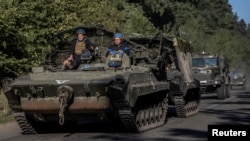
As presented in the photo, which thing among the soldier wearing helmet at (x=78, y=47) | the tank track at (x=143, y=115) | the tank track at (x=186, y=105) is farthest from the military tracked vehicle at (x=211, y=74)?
the soldier wearing helmet at (x=78, y=47)

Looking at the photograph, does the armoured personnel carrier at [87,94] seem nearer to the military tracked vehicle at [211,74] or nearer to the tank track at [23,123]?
the tank track at [23,123]

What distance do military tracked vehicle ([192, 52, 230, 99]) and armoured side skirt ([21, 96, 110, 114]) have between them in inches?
675

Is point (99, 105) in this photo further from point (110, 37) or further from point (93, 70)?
point (110, 37)

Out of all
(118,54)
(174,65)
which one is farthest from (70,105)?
(174,65)

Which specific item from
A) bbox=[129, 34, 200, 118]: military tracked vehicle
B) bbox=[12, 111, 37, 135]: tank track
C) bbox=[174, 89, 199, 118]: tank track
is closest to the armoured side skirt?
bbox=[12, 111, 37, 135]: tank track

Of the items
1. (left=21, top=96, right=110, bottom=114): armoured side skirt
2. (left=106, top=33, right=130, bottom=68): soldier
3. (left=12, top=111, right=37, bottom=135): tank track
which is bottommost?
(left=12, top=111, right=37, bottom=135): tank track

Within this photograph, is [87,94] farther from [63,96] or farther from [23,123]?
[23,123]

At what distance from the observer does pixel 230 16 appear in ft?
331

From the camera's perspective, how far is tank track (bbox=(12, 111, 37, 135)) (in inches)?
526

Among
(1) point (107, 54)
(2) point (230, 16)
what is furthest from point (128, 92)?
(2) point (230, 16)

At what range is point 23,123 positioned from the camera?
13.6 metres

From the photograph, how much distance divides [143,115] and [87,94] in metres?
2.07

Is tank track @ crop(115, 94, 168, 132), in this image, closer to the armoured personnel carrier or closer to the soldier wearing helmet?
the armoured personnel carrier

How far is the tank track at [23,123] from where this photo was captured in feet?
43.9
